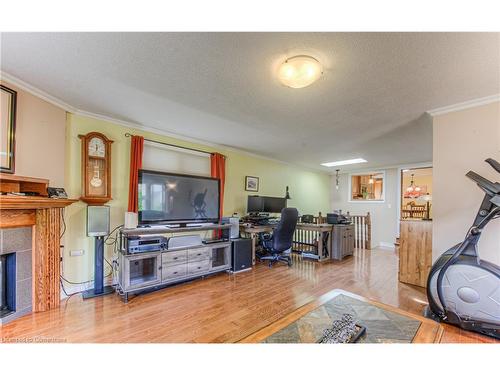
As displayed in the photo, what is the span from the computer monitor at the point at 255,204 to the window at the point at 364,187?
356 cm

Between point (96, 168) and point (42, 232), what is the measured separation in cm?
92

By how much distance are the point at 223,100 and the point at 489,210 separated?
2677mm

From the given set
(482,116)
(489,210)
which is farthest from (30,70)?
(482,116)

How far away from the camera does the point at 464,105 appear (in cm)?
231

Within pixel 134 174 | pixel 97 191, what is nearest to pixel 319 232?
pixel 134 174

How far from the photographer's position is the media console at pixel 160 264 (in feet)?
8.50

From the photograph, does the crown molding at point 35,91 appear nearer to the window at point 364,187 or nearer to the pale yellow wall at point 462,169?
the pale yellow wall at point 462,169

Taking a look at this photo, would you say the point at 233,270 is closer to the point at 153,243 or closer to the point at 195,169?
the point at 153,243

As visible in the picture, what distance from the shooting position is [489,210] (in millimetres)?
1925

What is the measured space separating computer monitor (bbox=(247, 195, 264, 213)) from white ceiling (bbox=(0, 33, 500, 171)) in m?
1.78

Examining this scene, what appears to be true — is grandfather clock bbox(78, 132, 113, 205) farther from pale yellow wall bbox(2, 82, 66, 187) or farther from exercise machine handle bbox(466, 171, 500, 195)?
exercise machine handle bbox(466, 171, 500, 195)

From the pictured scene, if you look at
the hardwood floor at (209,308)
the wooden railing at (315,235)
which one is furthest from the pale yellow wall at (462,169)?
the wooden railing at (315,235)

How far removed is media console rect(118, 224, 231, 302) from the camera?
8.50ft

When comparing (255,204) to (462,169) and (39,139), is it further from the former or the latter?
(39,139)
